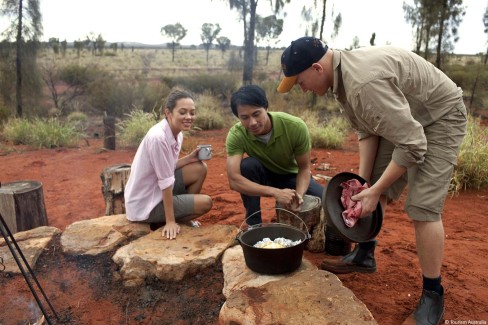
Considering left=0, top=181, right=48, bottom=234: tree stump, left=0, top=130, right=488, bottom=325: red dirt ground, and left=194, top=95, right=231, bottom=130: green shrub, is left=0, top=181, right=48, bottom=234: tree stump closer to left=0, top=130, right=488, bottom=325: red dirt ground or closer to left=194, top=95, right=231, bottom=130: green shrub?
left=0, top=130, right=488, bottom=325: red dirt ground

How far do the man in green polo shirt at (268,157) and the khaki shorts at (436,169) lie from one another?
99 centimetres

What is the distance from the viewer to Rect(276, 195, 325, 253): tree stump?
2961mm

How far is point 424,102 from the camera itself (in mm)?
2029

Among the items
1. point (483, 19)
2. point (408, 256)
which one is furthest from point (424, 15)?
point (408, 256)

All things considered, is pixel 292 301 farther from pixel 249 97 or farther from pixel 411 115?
pixel 249 97

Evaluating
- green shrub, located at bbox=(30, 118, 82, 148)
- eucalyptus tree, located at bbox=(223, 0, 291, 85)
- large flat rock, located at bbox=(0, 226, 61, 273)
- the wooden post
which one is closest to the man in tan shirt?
large flat rock, located at bbox=(0, 226, 61, 273)

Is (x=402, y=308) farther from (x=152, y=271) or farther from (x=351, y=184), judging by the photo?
(x=152, y=271)

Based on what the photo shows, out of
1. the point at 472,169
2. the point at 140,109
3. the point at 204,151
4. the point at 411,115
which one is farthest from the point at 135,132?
the point at 411,115

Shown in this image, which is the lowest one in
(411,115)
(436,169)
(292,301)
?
(292,301)

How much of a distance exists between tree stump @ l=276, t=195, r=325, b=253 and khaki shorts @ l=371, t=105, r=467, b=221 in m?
0.99

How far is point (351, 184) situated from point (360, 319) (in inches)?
30.0

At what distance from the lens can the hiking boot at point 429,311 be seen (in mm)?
2096

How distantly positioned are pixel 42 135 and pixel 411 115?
7.95 meters

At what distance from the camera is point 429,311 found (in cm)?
211
